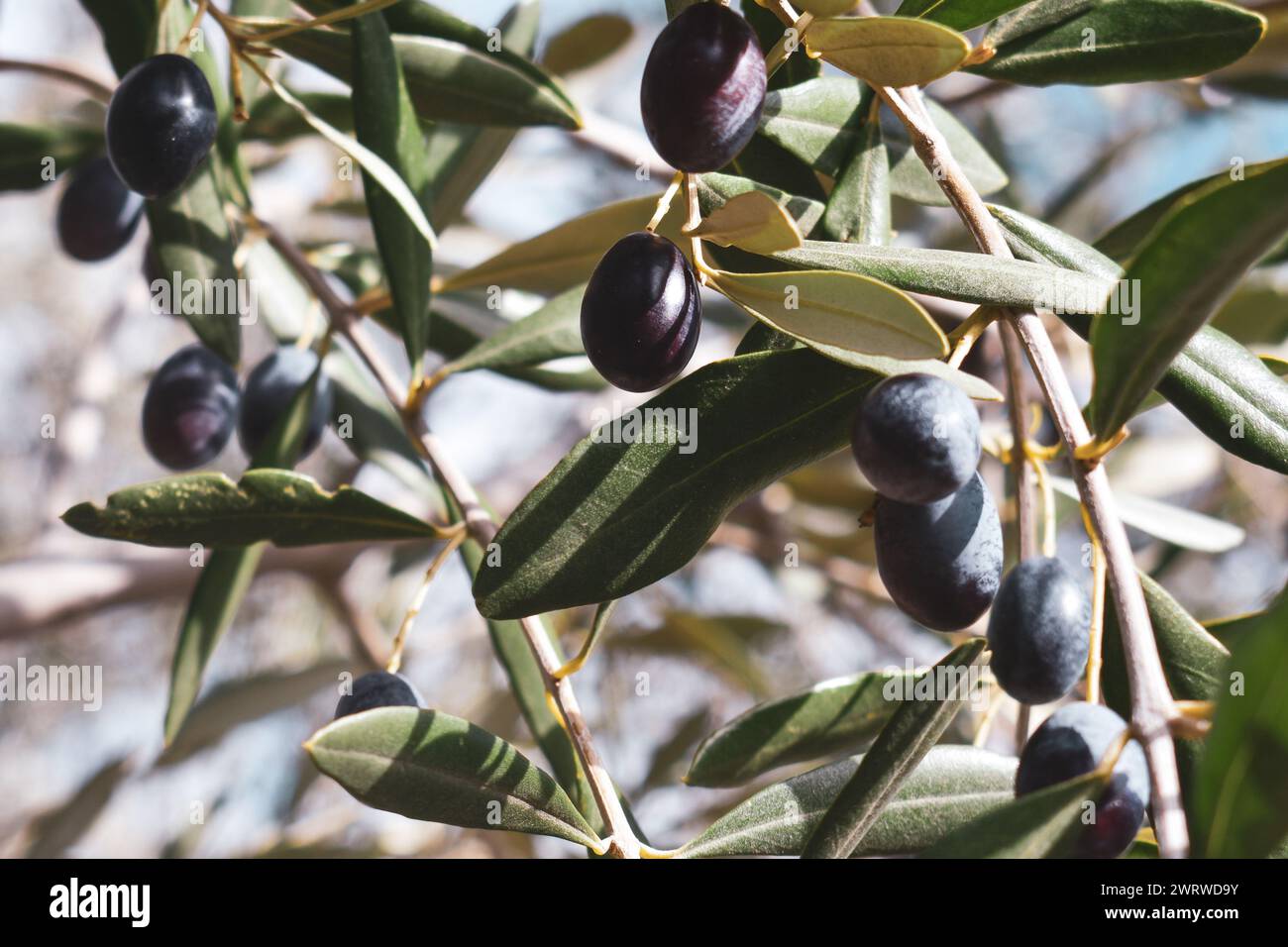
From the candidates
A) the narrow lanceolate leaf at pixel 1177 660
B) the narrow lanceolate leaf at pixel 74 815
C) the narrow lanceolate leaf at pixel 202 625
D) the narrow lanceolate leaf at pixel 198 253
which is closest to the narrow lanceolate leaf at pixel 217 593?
the narrow lanceolate leaf at pixel 202 625

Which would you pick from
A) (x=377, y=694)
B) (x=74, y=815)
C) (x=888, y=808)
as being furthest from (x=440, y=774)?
(x=74, y=815)

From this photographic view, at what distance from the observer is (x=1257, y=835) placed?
489mm

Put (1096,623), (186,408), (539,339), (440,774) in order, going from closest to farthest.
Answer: (1096,623), (440,774), (539,339), (186,408)

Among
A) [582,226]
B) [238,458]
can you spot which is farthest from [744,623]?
[238,458]

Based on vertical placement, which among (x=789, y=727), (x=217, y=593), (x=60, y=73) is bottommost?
(x=789, y=727)

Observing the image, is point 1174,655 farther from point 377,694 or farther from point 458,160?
point 458,160

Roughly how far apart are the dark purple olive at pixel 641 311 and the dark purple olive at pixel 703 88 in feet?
0.18

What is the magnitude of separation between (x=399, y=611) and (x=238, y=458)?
2472mm

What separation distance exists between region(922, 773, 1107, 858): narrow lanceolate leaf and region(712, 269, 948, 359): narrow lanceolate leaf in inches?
8.1

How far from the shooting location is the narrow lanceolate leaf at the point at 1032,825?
0.51 metres

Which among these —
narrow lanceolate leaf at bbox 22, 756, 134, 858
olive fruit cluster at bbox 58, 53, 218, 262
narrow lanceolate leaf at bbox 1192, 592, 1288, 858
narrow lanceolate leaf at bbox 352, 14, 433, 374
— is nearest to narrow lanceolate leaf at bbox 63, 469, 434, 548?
narrow lanceolate leaf at bbox 352, 14, 433, 374

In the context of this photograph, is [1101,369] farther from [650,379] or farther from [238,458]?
[238,458]

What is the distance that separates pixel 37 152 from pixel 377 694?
2.67 feet

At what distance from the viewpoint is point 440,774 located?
685mm
